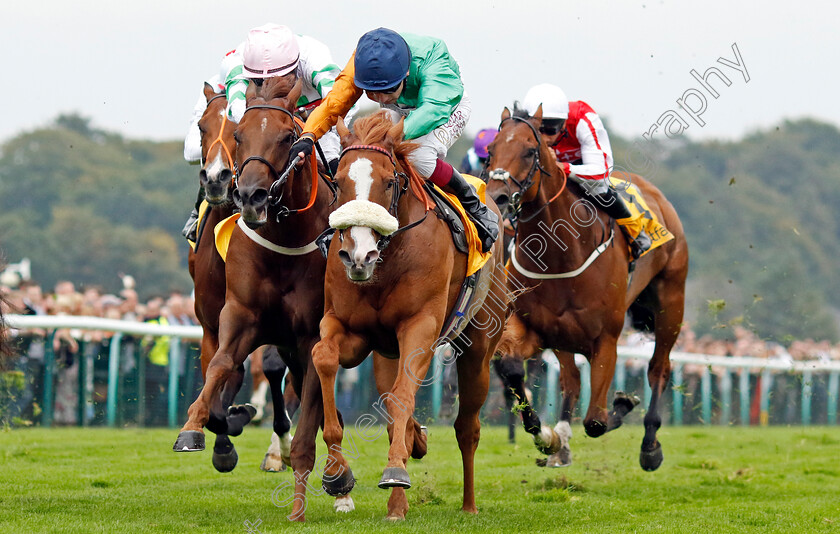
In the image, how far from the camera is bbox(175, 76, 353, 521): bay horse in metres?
5.92

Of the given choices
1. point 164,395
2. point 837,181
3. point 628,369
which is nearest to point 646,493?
point 164,395

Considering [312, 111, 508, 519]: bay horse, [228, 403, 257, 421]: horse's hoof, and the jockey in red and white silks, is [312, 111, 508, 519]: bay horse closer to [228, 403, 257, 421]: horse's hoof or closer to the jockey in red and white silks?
[228, 403, 257, 421]: horse's hoof

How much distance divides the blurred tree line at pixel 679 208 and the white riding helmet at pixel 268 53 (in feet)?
51.5

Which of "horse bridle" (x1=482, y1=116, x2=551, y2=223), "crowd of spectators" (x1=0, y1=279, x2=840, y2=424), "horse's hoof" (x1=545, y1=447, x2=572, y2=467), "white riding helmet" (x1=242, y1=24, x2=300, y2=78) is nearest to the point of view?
"white riding helmet" (x1=242, y1=24, x2=300, y2=78)

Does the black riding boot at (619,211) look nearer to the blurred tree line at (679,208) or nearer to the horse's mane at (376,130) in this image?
the horse's mane at (376,130)

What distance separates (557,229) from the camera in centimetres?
796

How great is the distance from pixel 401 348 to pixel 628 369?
1134cm

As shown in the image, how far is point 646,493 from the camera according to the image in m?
7.76

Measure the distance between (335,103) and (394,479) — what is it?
6.41 feet

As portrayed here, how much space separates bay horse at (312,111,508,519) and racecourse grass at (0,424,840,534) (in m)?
0.49

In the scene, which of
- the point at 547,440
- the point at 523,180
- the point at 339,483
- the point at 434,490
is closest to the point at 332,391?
the point at 339,483

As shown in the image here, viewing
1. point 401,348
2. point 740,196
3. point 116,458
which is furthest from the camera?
point 740,196

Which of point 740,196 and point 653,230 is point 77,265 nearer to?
point 653,230

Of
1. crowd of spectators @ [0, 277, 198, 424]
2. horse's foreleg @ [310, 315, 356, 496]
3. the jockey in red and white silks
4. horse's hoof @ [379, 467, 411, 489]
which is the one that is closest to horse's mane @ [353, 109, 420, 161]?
horse's foreleg @ [310, 315, 356, 496]
